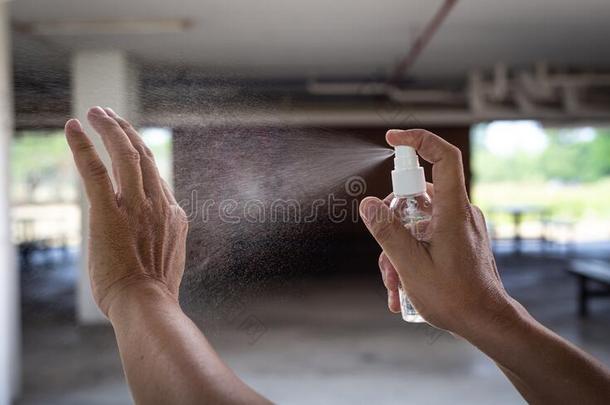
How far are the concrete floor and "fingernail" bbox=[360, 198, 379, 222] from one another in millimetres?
663

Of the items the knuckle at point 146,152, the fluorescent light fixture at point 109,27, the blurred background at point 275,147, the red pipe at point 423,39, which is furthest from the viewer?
the red pipe at point 423,39

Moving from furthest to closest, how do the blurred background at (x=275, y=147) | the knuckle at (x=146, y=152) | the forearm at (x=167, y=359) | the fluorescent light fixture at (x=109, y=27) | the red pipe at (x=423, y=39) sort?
the red pipe at (x=423, y=39)
the fluorescent light fixture at (x=109, y=27)
the blurred background at (x=275, y=147)
the knuckle at (x=146, y=152)
the forearm at (x=167, y=359)

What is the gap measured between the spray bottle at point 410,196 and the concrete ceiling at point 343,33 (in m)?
0.75

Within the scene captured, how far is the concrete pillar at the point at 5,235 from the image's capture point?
1.27 meters

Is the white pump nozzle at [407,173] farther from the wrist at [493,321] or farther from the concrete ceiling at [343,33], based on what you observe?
the concrete ceiling at [343,33]

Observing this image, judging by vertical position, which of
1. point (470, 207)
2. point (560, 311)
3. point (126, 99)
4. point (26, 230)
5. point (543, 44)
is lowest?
point (560, 311)

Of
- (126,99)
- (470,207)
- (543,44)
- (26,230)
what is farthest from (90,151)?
(543,44)

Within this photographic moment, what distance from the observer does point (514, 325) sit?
0.34 m

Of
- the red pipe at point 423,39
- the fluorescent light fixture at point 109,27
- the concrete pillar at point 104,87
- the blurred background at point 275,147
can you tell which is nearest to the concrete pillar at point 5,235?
the blurred background at point 275,147

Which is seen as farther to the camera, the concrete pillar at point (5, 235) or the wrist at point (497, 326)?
the concrete pillar at point (5, 235)

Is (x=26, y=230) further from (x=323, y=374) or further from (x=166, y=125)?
(x=166, y=125)

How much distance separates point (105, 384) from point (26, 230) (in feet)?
2.87

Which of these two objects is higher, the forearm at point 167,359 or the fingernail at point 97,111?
the fingernail at point 97,111

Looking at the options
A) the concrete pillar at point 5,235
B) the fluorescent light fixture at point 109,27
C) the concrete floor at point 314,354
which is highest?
the fluorescent light fixture at point 109,27
